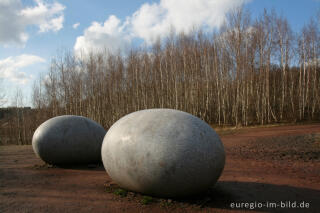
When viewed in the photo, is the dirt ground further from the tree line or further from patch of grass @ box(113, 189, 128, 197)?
the tree line

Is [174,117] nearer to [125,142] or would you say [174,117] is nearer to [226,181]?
[125,142]

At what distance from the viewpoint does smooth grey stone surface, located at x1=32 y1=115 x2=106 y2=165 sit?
630 centimetres

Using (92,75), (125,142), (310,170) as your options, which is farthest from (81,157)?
(92,75)

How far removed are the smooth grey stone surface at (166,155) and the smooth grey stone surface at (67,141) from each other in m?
2.74

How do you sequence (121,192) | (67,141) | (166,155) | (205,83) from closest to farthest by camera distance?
(166,155) < (121,192) < (67,141) < (205,83)

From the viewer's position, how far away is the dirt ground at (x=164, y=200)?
12.0 feet

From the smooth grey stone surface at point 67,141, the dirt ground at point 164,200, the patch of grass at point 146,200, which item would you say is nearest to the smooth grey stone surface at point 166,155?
the patch of grass at point 146,200

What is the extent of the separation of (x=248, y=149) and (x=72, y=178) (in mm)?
7600

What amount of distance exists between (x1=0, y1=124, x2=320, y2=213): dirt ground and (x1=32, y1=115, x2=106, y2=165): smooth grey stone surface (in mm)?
337

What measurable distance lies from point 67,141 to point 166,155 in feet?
12.7

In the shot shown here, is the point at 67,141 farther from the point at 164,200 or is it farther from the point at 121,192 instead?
the point at 164,200

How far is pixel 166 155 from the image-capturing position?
351 centimetres

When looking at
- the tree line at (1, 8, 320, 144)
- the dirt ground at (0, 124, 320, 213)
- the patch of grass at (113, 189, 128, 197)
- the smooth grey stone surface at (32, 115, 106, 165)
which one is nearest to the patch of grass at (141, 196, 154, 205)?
the dirt ground at (0, 124, 320, 213)

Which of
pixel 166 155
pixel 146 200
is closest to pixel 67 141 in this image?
pixel 146 200
